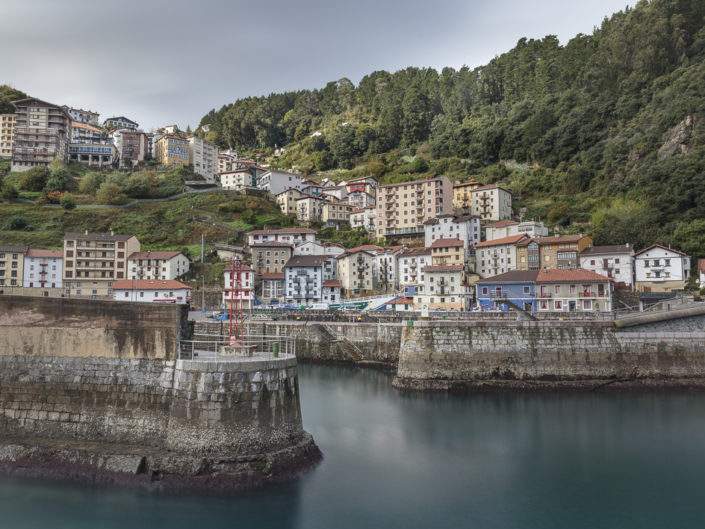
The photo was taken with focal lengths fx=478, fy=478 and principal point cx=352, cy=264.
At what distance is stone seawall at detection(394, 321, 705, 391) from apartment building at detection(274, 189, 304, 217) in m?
58.8

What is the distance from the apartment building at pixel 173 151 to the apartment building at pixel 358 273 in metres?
53.4

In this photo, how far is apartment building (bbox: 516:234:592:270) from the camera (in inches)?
1923

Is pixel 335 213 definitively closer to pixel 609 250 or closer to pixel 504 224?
pixel 504 224

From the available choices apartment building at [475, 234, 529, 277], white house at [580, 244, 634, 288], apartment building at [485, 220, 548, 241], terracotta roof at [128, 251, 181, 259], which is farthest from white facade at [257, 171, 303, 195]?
white house at [580, 244, 634, 288]

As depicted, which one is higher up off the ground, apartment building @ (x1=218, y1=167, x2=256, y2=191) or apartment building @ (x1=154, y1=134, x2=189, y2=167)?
apartment building @ (x1=154, y1=134, x2=189, y2=167)

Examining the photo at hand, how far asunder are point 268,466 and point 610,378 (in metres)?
21.3

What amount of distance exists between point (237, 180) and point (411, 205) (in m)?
36.8

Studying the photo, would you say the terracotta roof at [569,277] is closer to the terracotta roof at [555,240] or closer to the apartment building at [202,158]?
the terracotta roof at [555,240]

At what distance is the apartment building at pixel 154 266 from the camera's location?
5794 centimetres

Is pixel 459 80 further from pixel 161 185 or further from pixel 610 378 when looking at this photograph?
pixel 610 378

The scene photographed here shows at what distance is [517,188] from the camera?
7456cm

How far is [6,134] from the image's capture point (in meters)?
91.6

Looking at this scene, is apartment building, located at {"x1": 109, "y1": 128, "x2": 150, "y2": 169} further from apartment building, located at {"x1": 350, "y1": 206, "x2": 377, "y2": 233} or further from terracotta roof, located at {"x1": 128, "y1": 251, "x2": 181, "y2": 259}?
apartment building, located at {"x1": 350, "y1": 206, "x2": 377, "y2": 233}

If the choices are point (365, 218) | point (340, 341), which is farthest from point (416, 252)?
point (340, 341)
